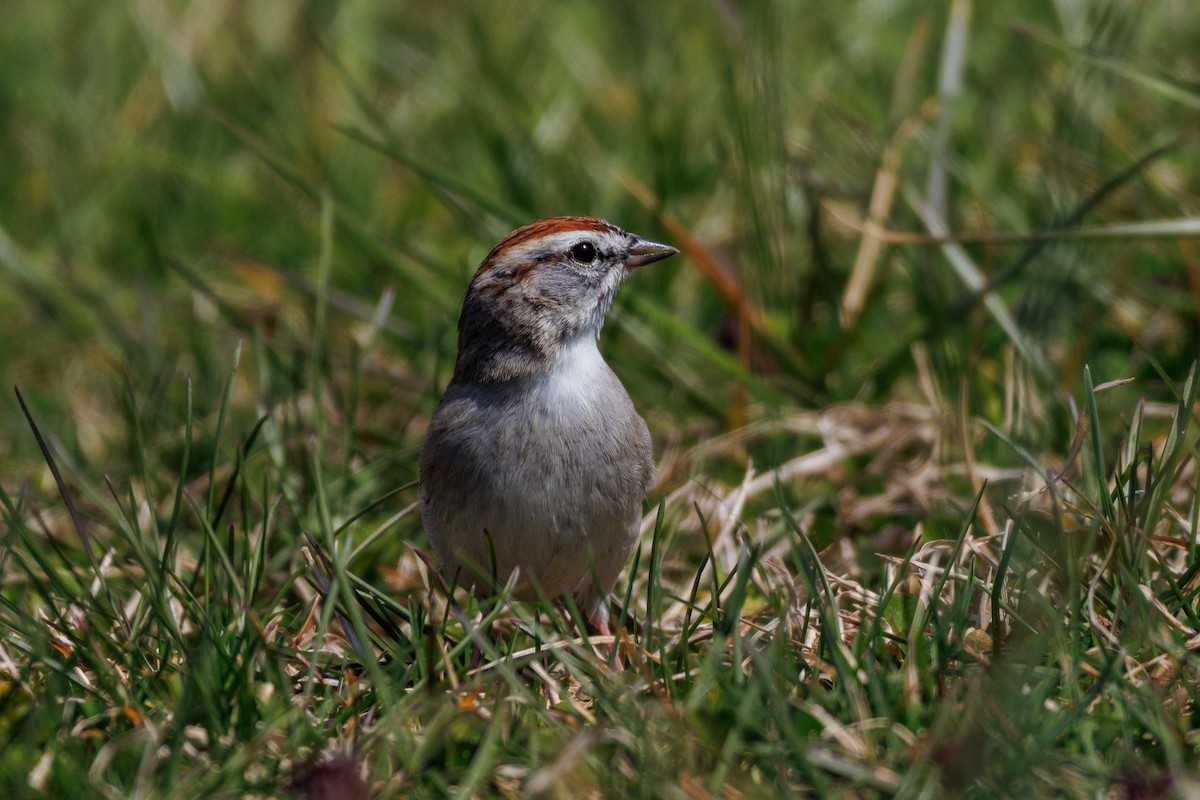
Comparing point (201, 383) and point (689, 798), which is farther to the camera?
point (201, 383)

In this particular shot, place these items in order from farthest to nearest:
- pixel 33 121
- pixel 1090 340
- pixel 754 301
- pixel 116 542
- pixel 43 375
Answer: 1. pixel 33 121
2. pixel 43 375
3. pixel 754 301
4. pixel 1090 340
5. pixel 116 542

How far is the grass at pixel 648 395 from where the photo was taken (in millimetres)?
2715

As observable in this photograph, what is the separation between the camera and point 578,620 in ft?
10.1

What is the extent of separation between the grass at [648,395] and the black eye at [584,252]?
0.78 meters

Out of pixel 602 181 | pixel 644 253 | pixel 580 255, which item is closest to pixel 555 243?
pixel 580 255

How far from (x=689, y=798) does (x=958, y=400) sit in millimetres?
2228

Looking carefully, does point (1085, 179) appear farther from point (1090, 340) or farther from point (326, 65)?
Result: point (326, 65)

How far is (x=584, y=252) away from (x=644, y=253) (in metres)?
0.22

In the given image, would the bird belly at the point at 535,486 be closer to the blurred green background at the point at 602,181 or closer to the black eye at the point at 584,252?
the black eye at the point at 584,252

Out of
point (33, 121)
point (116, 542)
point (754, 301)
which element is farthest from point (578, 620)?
point (33, 121)

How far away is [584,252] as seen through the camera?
13.6ft

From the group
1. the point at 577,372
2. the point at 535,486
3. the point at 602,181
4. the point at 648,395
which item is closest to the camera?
the point at 535,486

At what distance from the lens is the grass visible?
2.71 meters

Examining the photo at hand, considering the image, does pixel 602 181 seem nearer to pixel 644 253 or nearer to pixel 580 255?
pixel 644 253
